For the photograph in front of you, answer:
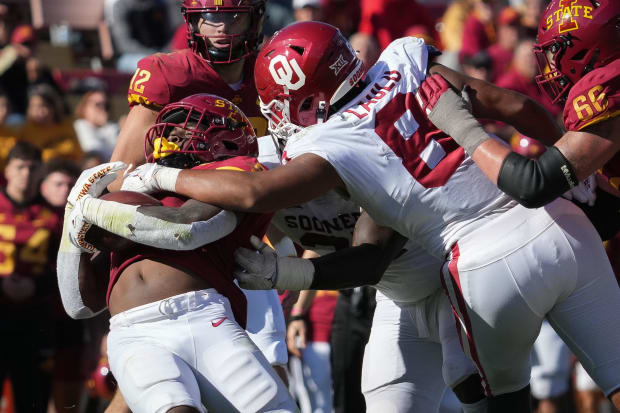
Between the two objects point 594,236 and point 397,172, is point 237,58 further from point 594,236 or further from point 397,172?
point 594,236

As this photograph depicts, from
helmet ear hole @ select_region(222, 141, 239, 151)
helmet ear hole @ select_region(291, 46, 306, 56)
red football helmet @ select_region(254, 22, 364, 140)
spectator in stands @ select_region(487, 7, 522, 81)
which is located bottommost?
spectator in stands @ select_region(487, 7, 522, 81)

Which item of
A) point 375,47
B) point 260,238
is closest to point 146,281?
point 260,238

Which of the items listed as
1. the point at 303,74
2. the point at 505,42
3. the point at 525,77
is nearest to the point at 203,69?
the point at 303,74

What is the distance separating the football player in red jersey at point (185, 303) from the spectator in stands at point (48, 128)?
4274 millimetres

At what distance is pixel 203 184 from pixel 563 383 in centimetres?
442

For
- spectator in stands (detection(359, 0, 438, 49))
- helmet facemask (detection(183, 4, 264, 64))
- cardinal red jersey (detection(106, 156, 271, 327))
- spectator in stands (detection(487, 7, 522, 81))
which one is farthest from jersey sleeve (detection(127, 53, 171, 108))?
spectator in stands (detection(487, 7, 522, 81))

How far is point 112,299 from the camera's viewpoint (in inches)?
148

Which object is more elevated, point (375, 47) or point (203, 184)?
point (203, 184)

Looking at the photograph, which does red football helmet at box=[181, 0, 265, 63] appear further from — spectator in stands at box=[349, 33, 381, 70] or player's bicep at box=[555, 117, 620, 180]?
spectator in stands at box=[349, 33, 381, 70]

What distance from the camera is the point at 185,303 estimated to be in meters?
3.61

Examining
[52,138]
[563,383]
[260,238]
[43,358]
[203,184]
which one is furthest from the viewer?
[52,138]

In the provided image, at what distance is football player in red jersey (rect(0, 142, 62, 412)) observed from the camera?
662 cm

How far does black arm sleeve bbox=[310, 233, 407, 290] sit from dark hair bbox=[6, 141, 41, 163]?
358 cm

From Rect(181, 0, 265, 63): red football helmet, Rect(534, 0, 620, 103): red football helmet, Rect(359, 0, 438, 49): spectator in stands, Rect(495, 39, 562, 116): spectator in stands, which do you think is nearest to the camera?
Rect(534, 0, 620, 103): red football helmet
